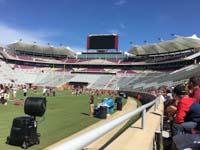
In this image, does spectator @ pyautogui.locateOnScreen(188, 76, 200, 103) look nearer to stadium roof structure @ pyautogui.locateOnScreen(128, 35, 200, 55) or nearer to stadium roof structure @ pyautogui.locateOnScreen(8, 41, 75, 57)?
stadium roof structure @ pyautogui.locateOnScreen(128, 35, 200, 55)

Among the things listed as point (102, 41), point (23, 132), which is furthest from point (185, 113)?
point (102, 41)

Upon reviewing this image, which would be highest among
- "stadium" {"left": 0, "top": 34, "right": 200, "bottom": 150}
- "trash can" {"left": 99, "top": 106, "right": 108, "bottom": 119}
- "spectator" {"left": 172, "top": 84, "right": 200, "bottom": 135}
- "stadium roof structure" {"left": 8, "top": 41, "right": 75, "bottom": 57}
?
"stadium roof structure" {"left": 8, "top": 41, "right": 75, "bottom": 57}

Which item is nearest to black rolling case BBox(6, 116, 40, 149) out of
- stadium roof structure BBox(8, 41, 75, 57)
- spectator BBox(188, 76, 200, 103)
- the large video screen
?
spectator BBox(188, 76, 200, 103)

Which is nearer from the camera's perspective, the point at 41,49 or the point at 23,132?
the point at 23,132

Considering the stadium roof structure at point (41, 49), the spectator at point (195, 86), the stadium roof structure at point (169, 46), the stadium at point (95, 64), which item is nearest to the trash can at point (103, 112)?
the spectator at point (195, 86)

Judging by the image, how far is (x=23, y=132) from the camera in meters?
10.4

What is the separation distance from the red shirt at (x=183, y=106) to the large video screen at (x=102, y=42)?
325 feet

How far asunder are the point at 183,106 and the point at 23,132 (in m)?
5.77

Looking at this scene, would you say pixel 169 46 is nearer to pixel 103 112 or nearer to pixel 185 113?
pixel 103 112

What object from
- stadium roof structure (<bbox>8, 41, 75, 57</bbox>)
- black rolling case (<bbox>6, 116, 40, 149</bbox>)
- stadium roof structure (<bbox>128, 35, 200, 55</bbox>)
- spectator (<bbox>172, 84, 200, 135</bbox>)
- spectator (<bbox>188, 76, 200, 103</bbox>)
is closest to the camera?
spectator (<bbox>172, 84, 200, 135</bbox>)

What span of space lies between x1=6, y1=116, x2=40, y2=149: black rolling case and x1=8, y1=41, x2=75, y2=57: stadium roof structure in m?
111

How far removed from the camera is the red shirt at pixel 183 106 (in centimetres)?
607

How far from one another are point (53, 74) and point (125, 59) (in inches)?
896

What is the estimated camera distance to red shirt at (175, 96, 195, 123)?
239 inches
